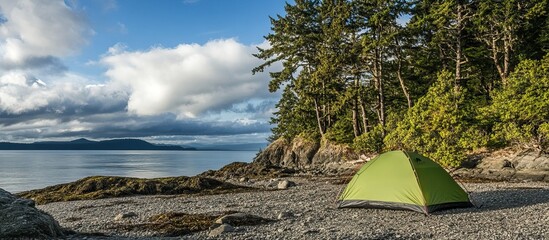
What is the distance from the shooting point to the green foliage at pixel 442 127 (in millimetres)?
32188

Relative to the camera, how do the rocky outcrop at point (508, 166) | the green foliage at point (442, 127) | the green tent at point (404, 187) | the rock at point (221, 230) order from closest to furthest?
1. the rock at point (221, 230)
2. the green tent at point (404, 187)
3. the rocky outcrop at point (508, 166)
4. the green foliage at point (442, 127)

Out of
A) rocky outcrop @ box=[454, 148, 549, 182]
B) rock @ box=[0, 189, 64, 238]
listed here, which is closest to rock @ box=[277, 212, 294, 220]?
rock @ box=[0, 189, 64, 238]

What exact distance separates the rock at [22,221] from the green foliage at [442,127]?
2737 centimetres

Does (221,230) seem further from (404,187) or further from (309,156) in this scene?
(309,156)

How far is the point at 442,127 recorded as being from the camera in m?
33.1

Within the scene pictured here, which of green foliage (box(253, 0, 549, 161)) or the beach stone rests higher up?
green foliage (box(253, 0, 549, 161))

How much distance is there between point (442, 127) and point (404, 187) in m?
18.6

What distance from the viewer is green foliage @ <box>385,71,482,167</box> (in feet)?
106

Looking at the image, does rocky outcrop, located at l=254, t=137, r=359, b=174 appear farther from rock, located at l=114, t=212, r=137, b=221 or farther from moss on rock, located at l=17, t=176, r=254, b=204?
rock, located at l=114, t=212, r=137, b=221

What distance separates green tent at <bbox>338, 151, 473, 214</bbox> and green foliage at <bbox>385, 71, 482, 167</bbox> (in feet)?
52.9

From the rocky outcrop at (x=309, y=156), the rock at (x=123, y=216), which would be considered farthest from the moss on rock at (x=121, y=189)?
the rocky outcrop at (x=309, y=156)

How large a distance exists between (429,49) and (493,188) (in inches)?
938

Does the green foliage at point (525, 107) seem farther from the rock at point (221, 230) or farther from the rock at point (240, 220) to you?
the rock at point (221, 230)

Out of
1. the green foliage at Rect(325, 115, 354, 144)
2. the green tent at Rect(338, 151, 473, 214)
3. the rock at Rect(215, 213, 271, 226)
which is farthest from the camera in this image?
the green foliage at Rect(325, 115, 354, 144)
